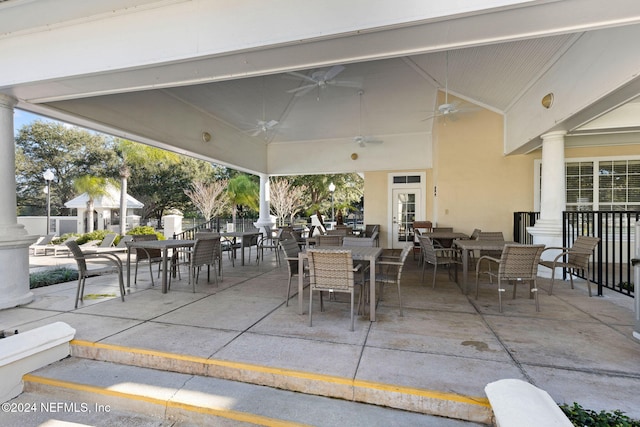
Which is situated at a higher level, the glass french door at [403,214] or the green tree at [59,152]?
the green tree at [59,152]

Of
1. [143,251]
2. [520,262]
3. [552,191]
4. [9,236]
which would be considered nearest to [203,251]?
[143,251]

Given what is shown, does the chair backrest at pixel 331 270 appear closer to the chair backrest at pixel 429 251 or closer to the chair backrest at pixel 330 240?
the chair backrest at pixel 330 240

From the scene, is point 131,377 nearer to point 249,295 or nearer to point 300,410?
point 300,410

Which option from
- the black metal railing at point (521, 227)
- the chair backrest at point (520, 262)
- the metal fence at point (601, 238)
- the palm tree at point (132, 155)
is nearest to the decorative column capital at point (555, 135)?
the metal fence at point (601, 238)

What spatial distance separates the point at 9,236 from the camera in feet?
12.8

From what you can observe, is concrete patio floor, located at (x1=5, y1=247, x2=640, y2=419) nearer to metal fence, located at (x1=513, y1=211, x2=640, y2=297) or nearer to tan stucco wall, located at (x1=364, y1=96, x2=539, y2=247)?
metal fence, located at (x1=513, y1=211, x2=640, y2=297)

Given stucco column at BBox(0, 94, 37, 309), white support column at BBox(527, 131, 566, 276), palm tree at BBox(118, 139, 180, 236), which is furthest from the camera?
palm tree at BBox(118, 139, 180, 236)

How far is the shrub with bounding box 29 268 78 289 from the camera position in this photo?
4.97 metres

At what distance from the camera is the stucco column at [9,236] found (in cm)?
388

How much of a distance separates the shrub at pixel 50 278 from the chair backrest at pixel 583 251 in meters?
8.19

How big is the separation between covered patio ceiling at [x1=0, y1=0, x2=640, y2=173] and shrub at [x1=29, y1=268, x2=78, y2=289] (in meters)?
2.70

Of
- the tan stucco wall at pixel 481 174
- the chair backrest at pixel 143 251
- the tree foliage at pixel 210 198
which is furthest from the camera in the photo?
the tree foliage at pixel 210 198

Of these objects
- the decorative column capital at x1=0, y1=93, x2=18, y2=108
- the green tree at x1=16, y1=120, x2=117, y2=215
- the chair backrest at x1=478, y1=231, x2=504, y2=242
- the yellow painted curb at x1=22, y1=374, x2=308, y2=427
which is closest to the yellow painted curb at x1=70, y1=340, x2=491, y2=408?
the yellow painted curb at x1=22, y1=374, x2=308, y2=427

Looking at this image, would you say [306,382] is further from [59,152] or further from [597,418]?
[59,152]
